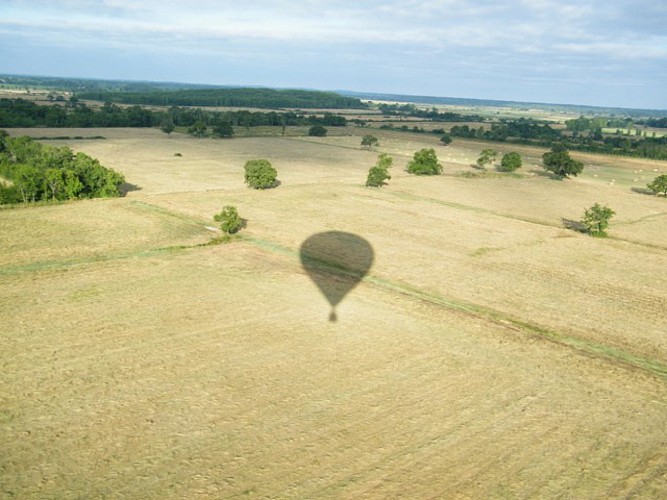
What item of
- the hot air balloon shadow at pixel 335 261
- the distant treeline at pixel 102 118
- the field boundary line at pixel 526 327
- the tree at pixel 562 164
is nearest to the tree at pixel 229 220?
the hot air balloon shadow at pixel 335 261

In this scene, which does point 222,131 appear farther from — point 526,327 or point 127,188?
point 526,327

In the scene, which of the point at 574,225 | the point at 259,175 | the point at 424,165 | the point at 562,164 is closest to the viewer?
the point at 574,225

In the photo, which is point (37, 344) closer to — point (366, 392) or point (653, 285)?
point (366, 392)

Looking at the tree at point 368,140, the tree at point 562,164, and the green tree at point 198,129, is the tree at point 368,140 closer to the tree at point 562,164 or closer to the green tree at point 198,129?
the green tree at point 198,129

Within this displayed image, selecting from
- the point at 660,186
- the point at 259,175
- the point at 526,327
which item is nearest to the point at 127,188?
the point at 259,175

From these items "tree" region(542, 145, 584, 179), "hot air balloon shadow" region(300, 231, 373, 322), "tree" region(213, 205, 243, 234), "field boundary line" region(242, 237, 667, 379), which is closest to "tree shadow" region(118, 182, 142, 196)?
"tree" region(213, 205, 243, 234)

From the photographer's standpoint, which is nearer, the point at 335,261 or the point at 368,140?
the point at 335,261

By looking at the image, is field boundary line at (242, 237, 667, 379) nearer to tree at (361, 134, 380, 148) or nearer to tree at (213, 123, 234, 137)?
tree at (361, 134, 380, 148)

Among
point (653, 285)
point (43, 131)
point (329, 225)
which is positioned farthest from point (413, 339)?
point (43, 131)
